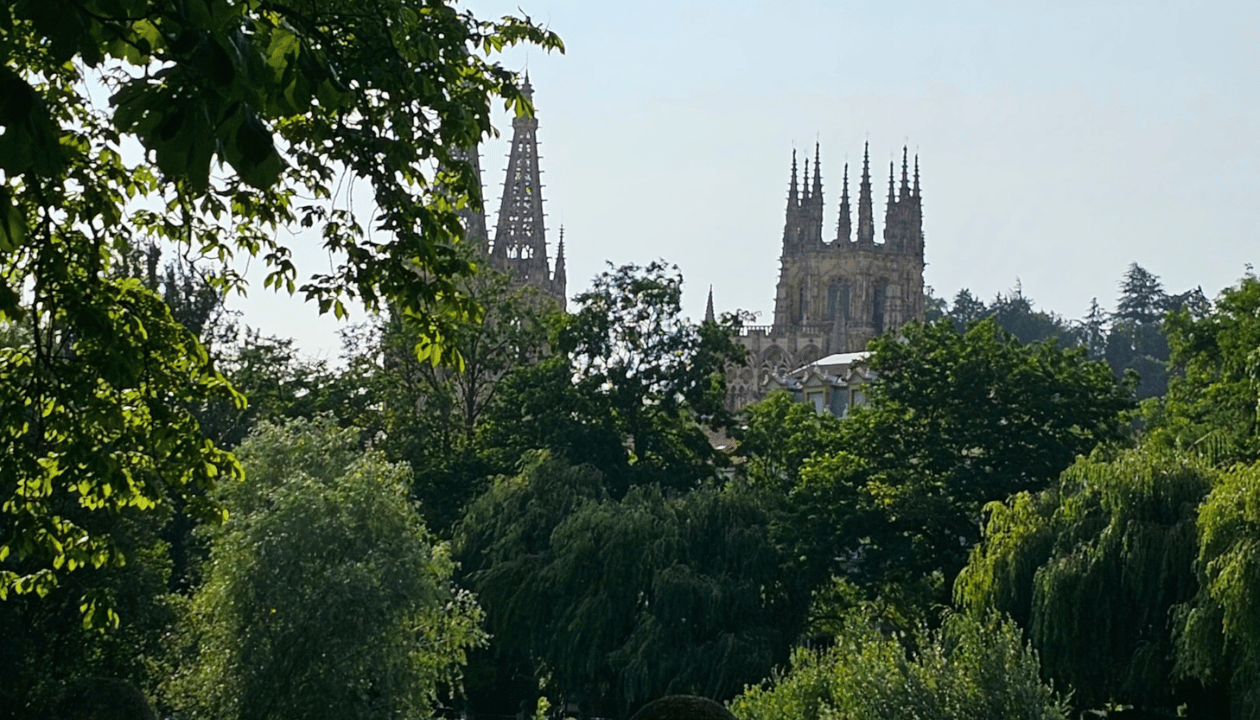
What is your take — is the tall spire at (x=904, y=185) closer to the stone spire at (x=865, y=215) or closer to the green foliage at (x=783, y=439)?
the stone spire at (x=865, y=215)

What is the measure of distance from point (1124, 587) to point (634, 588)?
11990 mm

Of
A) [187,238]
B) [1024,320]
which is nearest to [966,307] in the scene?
[1024,320]

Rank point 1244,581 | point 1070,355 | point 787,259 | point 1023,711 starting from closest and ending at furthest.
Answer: point 1023,711 → point 1244,581 → point 1070,355 → point 787,259

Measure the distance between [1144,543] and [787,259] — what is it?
85.5 metres

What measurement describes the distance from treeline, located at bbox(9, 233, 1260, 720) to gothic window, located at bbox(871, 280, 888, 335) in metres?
57.7

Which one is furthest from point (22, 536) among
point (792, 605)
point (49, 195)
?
point (792, 605)

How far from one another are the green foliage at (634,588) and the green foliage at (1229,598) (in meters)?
11.8

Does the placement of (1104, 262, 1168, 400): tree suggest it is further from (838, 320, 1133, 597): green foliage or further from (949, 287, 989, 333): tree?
(838, 320, 1133, 597): green foliage

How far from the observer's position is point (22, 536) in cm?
1305

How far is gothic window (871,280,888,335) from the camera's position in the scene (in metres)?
112

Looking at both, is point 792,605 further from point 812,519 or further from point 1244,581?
point 1244,581

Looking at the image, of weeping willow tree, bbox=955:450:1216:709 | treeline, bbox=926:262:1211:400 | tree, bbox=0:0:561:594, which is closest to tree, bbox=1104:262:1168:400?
treeline, bbox=926:262:1211:400

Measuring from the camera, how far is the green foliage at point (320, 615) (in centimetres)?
2952

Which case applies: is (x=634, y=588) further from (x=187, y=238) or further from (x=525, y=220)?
(x=525, y=220)
